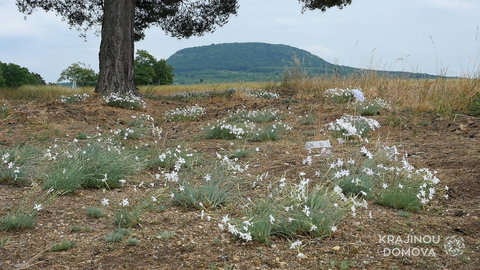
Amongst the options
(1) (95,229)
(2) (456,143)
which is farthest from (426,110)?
(1) (95,229)

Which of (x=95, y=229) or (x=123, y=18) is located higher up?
(x=123, y=18)

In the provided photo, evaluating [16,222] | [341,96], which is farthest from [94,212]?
[341,96]

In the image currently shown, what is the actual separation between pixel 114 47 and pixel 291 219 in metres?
9.96

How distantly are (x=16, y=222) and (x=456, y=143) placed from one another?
494 cm

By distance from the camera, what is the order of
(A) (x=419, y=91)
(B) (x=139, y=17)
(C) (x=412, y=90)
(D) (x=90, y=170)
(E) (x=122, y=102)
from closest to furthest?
(D) (x=90, y=170) → (A) (x=419, y=91) → (C) (x=412, y=90) → (E) (x=122, y=102) → (B) (x=139, y=17)

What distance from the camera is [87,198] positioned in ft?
11.5

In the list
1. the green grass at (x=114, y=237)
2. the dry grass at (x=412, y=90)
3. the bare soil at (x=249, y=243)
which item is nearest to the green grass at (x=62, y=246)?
the bare soil at (x=249, y=243)

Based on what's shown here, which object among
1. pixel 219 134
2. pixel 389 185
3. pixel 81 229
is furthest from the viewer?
pixel 219 134

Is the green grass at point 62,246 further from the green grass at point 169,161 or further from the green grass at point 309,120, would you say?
the green grass at point 309,120

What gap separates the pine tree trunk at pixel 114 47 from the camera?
1133 centimetres

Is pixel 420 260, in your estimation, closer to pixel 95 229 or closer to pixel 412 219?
pixel 412 219

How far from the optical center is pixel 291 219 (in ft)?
8.27

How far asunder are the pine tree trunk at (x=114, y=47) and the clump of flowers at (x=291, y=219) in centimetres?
920

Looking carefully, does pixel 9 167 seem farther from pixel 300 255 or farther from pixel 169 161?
pixel 300 255
